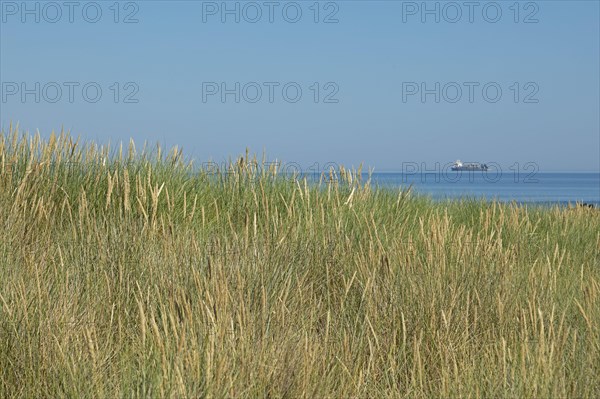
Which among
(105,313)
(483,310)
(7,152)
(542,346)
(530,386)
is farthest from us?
(7,152)

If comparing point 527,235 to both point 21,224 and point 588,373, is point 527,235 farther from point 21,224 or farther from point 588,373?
point 21,224

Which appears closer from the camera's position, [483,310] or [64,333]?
[64,333]

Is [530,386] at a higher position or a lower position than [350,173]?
lower

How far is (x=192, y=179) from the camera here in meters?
6.71

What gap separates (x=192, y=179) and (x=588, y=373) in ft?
15.0

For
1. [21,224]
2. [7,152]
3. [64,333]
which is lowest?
[64,333]

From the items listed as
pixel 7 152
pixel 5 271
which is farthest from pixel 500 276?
pixel 7 152

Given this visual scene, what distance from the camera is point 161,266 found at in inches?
141

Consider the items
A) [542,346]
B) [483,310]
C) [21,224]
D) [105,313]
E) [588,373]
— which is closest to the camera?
[542,346]

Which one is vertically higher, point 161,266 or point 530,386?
point 161,266

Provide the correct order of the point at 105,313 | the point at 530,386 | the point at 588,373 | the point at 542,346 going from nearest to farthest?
the point at 542,346 < the point at 530,386 < the point at 588,373 < the point at 105,313

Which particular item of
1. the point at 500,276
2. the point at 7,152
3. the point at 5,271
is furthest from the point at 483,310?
the point at 7,152

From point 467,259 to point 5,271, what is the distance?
2.48 meters

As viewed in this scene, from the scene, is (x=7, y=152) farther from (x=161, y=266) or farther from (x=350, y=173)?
(x=161, y=266)
